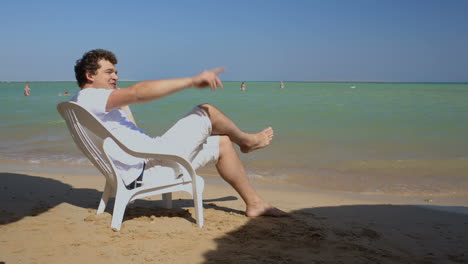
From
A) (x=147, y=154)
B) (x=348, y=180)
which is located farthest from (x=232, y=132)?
(x=348, y=180)

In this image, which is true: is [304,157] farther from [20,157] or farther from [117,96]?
[117,96]

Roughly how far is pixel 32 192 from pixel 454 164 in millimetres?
6064

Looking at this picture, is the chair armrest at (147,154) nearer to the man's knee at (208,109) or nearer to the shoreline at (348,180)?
the man's knee at (208,109)

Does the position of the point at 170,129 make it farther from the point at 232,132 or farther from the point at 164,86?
the point at 164,86

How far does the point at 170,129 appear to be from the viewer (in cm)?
331

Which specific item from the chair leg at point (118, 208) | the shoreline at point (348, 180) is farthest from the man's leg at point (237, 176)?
the shoreline at point (348, 180)

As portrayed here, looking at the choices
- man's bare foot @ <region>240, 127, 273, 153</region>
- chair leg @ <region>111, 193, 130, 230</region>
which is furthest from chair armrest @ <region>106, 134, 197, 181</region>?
man's bare foot @ <region>240, 127, 273, 153</region>

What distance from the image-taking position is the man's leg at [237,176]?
348cm

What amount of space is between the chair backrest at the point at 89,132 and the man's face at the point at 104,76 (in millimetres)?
451

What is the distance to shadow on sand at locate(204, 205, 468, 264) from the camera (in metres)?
2.74

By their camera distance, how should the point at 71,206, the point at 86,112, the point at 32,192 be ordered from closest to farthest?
the point at 86,112, the point at 71,206, the point at 32,192

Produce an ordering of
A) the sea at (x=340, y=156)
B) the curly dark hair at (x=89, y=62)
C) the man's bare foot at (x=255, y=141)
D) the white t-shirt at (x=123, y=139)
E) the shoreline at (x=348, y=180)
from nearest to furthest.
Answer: the white t-shirt at (x=123, y=139) → the curly dark hair at (x=89, y=62) → the man's bare foot at (x=255, y=141) → the shoreline at (x=348, y=180) → the sea at (x=340, y=156)

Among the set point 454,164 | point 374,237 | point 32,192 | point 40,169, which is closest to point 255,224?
point 374,237

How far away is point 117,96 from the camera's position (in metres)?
2.77
